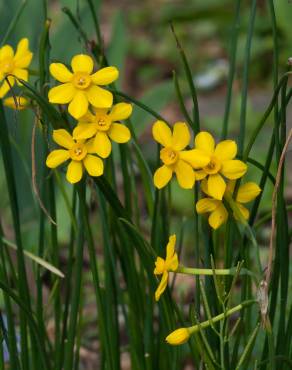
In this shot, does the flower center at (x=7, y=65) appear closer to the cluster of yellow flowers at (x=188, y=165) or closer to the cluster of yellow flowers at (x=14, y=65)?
the cluster of yellow flowers at (x=14, y=65)

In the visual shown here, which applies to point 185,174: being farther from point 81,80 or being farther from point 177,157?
point 81,80

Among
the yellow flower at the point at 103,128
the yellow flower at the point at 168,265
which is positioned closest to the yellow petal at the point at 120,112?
the yellow flower at the point at 103,128

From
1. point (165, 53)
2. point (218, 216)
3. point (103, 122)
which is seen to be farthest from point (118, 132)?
point (165, 53)

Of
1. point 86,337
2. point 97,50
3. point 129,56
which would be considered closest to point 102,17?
point 129,56

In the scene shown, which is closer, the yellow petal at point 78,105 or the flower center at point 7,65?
the yellow petal at point 78,105

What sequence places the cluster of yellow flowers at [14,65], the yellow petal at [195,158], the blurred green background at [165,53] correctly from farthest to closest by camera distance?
the blurred green background at [165,53], the cluster of yellow flowers at [14,65], the yellow petal at [195,158]

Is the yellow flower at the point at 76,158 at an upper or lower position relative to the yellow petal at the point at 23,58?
lower

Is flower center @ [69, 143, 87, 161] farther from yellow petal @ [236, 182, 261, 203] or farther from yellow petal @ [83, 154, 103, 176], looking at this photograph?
yellow petal @ [236, 182, 261, 203]
